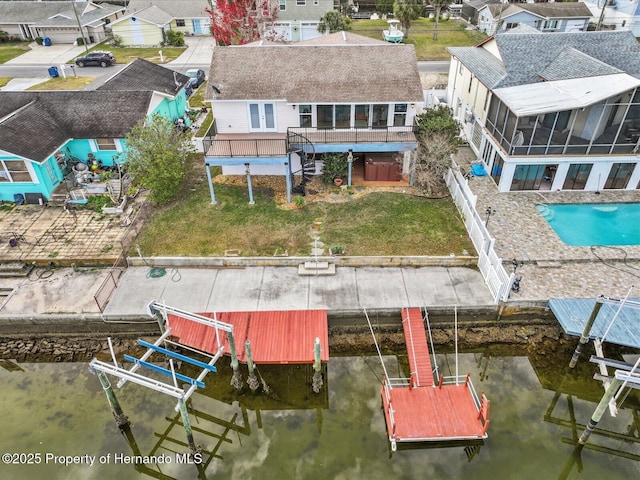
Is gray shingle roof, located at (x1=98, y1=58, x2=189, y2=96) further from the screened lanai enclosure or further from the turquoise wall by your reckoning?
the screened lanai enclosure

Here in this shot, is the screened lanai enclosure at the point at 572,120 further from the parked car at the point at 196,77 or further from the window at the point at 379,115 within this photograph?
the parked car at the point at 196,77

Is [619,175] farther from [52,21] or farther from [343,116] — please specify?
[52,21]

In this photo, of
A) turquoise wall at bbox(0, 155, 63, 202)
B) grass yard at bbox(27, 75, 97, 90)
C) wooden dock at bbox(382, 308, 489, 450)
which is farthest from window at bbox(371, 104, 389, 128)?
grass yard at bbox(27, 75, 97, 90)

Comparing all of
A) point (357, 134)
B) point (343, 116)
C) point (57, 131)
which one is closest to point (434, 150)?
point (357, 134)

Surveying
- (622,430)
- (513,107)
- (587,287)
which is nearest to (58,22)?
(513,107)

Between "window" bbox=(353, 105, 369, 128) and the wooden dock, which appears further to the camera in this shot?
"window" bbox=(353, 105, 369, 128)

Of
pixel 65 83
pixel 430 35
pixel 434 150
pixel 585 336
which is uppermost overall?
pixel 434 150

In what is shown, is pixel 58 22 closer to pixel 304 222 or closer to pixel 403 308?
pixel 304 222
